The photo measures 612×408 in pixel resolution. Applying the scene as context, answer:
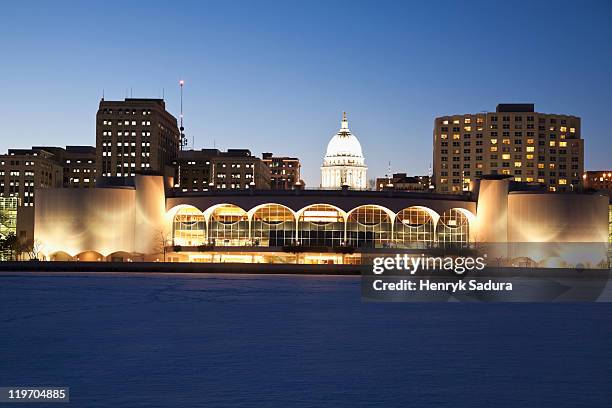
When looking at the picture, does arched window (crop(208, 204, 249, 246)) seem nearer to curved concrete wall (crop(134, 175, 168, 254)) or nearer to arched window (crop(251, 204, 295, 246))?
arched window (crop(251, 204, 295, 246))

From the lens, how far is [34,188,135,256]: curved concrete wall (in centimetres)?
11162

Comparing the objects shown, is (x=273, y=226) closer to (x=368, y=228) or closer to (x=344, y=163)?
(x=368, y=228)

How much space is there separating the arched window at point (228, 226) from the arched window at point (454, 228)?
26.1m

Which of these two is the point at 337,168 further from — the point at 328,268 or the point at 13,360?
the point at 13,360

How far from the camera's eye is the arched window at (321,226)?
114812 mm

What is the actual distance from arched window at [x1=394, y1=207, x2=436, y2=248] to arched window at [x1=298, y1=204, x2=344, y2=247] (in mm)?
7697

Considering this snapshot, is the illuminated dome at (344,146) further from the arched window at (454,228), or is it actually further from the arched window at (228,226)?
the arched window at (228,226)

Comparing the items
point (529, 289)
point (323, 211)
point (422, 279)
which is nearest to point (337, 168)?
point (323, 211)

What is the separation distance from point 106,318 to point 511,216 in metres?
83.6

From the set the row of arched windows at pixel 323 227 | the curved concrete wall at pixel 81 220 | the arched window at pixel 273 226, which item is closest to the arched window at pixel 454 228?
the row of arched windows at pixel 323 227

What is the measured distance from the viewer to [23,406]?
18266 mm

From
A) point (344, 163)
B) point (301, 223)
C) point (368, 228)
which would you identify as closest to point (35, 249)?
point (301, 223)

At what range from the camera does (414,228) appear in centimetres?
11600

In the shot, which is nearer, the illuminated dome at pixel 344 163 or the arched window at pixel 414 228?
the arched window at pixel 414 228
